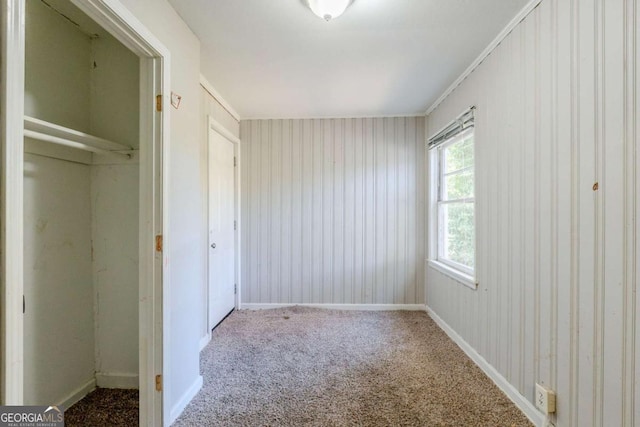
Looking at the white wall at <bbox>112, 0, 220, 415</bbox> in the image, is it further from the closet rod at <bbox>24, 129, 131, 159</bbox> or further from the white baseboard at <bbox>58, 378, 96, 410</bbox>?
the white baseboard at <bbox>58, 378, 96, 410</bbox>

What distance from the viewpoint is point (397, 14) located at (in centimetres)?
165

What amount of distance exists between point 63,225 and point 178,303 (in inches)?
33.1

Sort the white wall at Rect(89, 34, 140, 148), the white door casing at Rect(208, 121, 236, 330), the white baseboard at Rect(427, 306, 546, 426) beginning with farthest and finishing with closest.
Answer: the white door casing at Rect(208, 121, 236, 330)
the white wall at Rect(89, 34, 140, 148)
the white baseboard at Rect(427, 306, 546, 426)

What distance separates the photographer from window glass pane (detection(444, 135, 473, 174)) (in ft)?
8.24

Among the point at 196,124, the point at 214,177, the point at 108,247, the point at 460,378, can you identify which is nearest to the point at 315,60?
the point at 196,124

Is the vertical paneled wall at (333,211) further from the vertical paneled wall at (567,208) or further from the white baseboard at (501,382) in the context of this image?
the vertical paneled wall at (567,208)

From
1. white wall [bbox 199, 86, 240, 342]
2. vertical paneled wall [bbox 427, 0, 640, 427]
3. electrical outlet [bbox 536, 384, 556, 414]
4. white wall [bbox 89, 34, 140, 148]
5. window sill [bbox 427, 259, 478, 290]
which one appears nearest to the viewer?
vertical paneled wall [bbox 427, 0, 640, 427]

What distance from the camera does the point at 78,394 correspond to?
68.4 inches

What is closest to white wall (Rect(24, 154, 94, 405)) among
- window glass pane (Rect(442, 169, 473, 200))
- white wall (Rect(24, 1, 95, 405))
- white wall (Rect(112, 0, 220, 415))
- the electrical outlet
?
white wall (Rect(24, 1, 95, 405))

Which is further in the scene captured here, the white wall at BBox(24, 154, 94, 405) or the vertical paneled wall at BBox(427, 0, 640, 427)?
the white wall at BBox(24, 154, 94, 405)

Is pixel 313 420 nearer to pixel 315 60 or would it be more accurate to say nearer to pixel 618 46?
pixel 618 46

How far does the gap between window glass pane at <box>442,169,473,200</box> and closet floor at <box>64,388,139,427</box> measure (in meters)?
2.96

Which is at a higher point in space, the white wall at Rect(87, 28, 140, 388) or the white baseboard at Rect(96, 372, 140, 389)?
the white wall at Rect(87, 28, 140, 388)

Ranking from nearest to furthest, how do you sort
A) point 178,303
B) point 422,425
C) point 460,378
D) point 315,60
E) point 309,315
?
point 422,425 → point 178,303 → point 460,378 → point 315,60 → point 309,315
